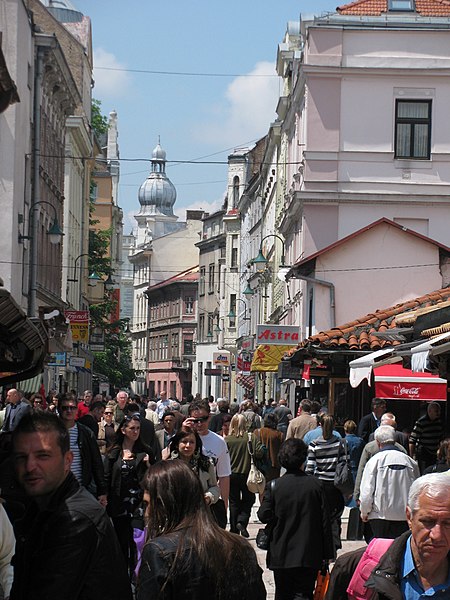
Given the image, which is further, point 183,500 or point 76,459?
point 76,459

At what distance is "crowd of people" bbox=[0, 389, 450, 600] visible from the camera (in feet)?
15.9

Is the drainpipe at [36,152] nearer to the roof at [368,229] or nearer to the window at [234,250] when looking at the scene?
the roof at [368,229]

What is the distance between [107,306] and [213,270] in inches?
1628

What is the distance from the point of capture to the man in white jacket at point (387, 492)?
41.2 feet

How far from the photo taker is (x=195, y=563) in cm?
514

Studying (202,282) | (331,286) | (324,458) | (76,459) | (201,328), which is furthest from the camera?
(202,282)

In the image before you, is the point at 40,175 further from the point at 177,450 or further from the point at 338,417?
the point at 177,450

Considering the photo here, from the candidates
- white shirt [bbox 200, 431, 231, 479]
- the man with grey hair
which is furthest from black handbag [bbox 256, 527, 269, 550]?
the man with grey hair

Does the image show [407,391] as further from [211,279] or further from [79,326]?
[211,279]

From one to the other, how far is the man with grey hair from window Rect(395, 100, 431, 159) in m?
34.8

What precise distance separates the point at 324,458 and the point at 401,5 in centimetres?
2841

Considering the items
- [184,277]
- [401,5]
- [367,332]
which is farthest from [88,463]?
[184,277]

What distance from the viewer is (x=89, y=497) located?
5016mm

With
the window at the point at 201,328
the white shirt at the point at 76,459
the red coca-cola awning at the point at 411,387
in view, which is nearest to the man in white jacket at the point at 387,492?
the white shirt at the point at 76,459
